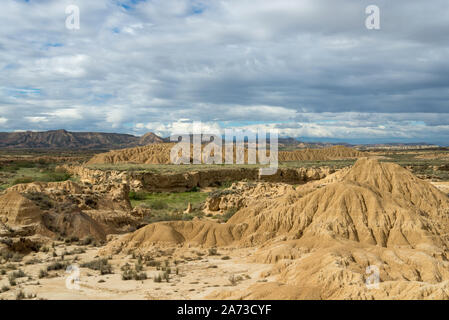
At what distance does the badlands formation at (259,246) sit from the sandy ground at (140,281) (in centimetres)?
4

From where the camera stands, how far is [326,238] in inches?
631

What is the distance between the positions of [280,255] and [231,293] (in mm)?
5273

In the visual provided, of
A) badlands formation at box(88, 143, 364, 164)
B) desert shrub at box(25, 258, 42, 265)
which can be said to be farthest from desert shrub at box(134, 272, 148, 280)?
badlands formation at box(88, 143, 364, 164)

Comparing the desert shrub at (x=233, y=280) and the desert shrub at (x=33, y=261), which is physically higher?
the desert shrub at (x=233, y=280)

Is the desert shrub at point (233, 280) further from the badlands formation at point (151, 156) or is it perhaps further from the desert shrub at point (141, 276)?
the badlands formation at point (151, 156)

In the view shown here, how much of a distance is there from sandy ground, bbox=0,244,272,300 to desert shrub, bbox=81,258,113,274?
0.68 feet

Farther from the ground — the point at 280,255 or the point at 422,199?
the point at 422,199

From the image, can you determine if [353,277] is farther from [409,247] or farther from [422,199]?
[422,199]

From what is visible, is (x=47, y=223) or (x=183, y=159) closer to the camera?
(x=47, y=223)

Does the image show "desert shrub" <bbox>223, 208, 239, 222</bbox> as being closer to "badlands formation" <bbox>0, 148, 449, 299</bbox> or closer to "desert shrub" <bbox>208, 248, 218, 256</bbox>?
"badlands formation" <bbox>0, 148, 449, 299</bbox>

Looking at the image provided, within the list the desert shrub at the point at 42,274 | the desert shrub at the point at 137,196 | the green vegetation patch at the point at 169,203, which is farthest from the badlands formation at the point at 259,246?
the desert shrub at the point at 137,196

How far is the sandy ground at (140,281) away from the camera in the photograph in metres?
11.4
